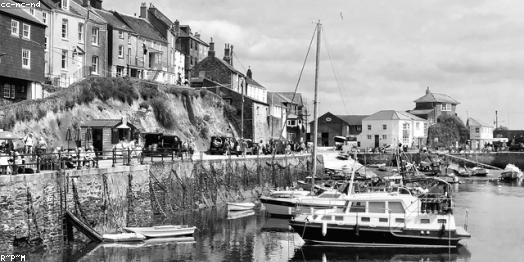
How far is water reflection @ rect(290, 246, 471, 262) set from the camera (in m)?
32.4

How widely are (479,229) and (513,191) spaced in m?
31.8

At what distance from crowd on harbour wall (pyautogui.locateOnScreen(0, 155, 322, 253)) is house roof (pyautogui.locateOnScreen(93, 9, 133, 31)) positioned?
23.0 m

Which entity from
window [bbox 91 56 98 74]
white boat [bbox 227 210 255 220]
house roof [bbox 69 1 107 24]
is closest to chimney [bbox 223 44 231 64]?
house roof [bbox 69 1 107 24]

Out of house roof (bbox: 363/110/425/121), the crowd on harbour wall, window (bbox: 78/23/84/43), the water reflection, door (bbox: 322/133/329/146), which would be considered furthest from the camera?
door (bbox: 322/133/329/146)

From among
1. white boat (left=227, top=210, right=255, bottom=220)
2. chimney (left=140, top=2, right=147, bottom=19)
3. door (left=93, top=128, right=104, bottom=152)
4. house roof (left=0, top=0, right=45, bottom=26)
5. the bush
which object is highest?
chimney (left=140, top=2, right=147, bottom=19)

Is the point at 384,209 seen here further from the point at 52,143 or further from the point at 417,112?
the point at 417,112

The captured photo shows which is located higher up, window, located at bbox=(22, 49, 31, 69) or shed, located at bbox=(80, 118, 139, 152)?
window, located at bbox=(22, 49, 31, 69)

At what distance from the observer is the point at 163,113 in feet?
217

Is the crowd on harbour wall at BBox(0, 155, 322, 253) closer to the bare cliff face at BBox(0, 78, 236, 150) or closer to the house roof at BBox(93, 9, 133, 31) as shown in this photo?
the bare cliff face at BBox(0, 78, 236, 150)

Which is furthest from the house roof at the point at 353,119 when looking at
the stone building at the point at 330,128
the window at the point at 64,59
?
the window at the point at 64,59

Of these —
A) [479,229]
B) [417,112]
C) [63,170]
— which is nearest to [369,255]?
[479,229]

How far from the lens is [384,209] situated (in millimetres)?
34906

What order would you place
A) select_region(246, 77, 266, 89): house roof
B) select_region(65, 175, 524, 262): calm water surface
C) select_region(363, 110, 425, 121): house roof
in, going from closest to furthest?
1. select_region(65, 175, 524, 262): calm water surface
2. select_region(246, 77, 266, 89): house roof
3. select_region(363, 110, 425, 121): house roof

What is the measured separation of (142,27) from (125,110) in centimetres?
2048
